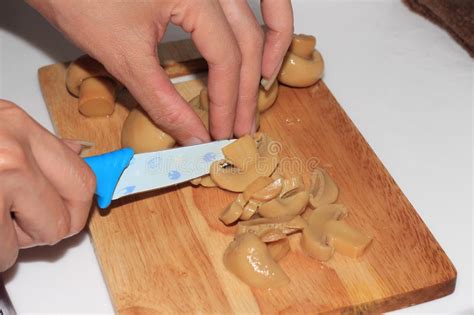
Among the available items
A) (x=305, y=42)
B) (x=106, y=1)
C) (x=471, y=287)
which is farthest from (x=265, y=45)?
(x=471, y=287)

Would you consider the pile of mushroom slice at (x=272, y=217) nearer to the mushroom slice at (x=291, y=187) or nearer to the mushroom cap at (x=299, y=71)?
the mushroom slice at (x=291, y=187)

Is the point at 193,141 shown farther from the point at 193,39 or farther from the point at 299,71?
the point at 299,71

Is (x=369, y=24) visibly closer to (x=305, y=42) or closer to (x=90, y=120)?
(x=305, y=42)

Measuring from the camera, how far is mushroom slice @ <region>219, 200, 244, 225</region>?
1.83 meters

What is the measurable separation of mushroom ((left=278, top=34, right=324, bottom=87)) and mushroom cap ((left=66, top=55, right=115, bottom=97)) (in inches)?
19.3

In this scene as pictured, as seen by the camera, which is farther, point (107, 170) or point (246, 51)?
point (246, 51)

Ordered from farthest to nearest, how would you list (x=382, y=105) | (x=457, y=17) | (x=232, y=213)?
(x=457, y=17), (x=382, y=105), (x=232, y=213)

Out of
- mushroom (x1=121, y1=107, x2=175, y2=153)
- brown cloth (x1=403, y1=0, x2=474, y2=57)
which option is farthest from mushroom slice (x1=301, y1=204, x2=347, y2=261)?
brown cloth (x1=403, y1=0, x2=474, y2=57)

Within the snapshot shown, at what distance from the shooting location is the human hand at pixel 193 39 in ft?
5.64

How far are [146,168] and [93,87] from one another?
396mm

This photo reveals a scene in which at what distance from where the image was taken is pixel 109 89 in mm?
2135

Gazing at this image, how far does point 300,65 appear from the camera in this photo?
7.19ft

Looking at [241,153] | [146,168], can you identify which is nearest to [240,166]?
[241,153]

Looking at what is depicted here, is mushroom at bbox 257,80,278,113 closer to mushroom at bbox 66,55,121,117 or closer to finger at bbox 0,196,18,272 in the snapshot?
mushroom at bbox 66,55,121,117
